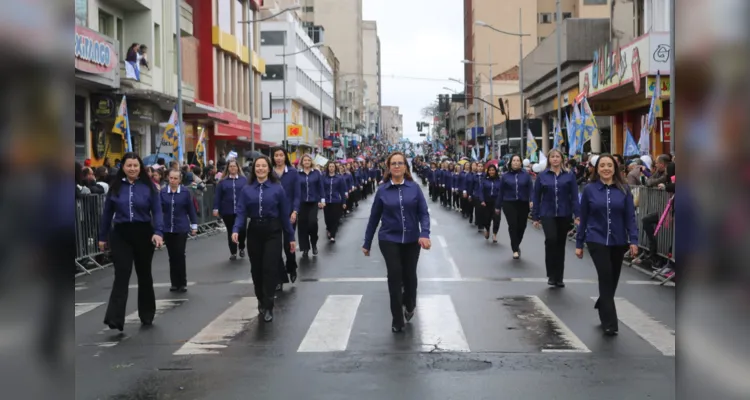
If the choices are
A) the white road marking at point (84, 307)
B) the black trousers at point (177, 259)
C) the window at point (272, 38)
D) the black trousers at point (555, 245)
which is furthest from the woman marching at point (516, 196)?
the window at point (272, 38)

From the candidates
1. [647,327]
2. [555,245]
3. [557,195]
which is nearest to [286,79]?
[557,195]

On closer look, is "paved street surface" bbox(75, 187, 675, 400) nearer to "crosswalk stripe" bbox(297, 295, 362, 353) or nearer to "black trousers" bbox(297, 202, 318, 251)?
"crosswalk stripe" bbox(297, 295, 362, 353)

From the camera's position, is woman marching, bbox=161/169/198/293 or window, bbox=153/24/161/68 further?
window, bbox=153/24/161/68

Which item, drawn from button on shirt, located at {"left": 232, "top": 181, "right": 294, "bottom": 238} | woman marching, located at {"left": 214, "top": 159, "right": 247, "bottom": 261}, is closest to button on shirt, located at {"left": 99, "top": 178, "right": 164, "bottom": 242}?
button on shirt, located at {"left": 232, "top": 181, "right": 294, "bottom": 238}

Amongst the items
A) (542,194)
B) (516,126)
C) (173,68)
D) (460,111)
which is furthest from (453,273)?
(460,111)

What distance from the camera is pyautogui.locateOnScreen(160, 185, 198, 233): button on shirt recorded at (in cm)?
1239

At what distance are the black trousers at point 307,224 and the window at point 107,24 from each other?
16.1 metres

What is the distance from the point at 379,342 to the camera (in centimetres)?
822

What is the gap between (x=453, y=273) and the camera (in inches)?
540

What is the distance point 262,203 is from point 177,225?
3117 millimetres

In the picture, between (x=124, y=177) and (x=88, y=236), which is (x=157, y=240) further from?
(x=88, y=236)

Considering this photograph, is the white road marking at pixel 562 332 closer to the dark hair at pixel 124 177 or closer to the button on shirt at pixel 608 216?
the button on shirt at pixel 608 216

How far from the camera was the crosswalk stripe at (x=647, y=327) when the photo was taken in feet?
26.3

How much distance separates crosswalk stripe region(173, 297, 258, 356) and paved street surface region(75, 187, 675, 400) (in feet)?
0.09
